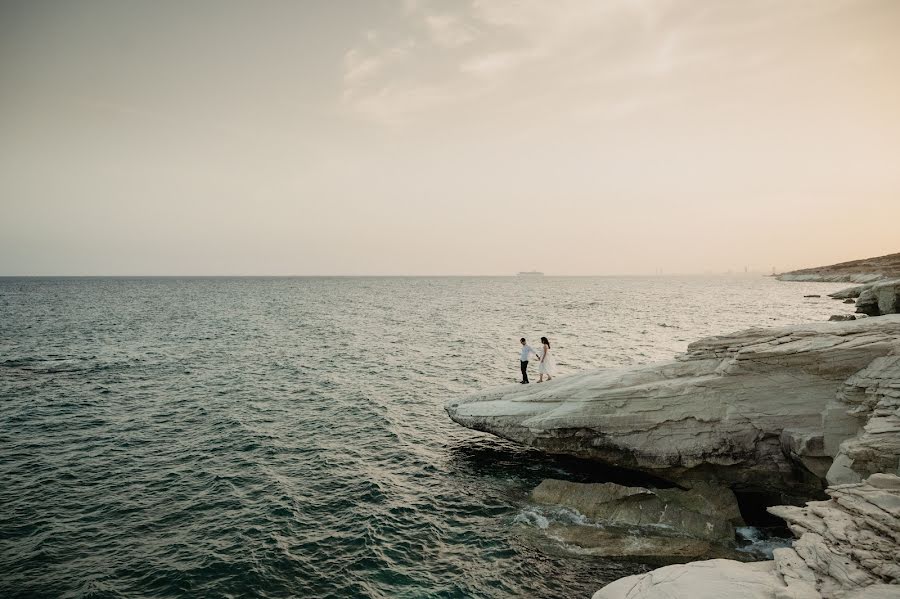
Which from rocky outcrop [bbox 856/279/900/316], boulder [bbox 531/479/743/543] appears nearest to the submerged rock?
boulder [bbox 531/479/743/543]

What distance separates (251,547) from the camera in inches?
595

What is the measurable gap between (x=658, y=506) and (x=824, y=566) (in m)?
8.14

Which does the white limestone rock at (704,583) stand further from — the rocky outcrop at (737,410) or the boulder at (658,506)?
the rocky outcrop at (737,410)

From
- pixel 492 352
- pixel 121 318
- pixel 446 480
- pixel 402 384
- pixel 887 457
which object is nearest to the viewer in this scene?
pixel 887 457

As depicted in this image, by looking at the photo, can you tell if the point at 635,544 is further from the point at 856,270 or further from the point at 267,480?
the point at 856,270

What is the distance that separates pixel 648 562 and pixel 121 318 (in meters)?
89.2

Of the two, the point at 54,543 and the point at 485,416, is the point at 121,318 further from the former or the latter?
the point at 485,416

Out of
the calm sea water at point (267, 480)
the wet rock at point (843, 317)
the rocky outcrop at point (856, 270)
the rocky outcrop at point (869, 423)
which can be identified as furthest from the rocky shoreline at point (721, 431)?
the rocky outcrop at point (856, 270)

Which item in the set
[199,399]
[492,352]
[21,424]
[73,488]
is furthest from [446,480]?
[492,352]

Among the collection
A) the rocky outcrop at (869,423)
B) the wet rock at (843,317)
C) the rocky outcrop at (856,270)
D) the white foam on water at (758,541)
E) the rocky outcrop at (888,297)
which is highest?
the rocky outcrop at (856,270)

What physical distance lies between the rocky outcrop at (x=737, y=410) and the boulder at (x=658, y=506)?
1300mm

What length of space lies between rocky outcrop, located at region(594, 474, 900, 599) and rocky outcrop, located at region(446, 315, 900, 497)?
404cm

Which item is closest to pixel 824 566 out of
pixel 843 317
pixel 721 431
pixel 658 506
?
pixel 658 506

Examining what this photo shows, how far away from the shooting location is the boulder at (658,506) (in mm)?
15695
